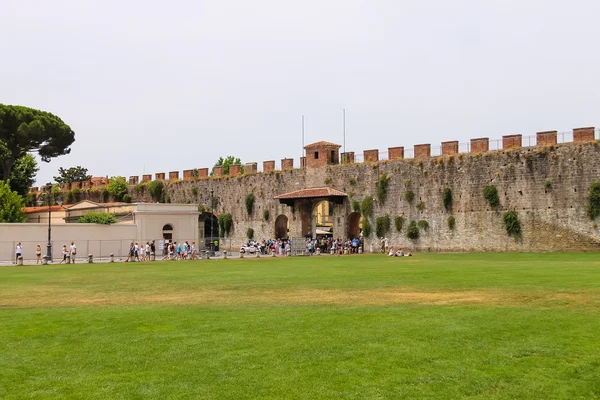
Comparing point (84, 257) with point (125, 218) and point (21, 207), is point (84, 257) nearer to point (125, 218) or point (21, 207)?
point (125, 218)

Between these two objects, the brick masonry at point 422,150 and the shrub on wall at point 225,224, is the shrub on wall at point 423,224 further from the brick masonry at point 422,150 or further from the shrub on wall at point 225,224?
the shrub on wall at point 225,224

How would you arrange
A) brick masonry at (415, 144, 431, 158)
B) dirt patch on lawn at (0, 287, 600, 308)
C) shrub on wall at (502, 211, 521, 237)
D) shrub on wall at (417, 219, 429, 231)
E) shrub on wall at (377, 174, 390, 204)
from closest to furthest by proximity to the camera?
dirt patch on lawn at (0, 287, 600, 308), shrub on wall at (502, 211, 521, 237), shrub on wall at (417, 219, 429, 231), brick masonry at (415, 144, 431, 158), shrub on wall at (377, 174, 390, 204)

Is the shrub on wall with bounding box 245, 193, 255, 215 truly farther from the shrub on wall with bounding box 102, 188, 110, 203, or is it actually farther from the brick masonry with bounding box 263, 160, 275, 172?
the shrub on wall with bounding box 102, 188, 110, 203

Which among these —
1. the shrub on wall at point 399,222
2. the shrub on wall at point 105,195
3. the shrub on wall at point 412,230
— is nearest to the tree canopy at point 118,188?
the shrub on wall at point 105,195

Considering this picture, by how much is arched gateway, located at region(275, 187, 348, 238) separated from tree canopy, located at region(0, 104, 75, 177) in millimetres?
21029

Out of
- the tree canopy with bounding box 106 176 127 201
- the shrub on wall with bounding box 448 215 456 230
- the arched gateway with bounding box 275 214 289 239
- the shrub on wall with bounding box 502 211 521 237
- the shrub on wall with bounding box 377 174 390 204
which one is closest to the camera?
the shrub on wall with bounding box 502 211 521 237

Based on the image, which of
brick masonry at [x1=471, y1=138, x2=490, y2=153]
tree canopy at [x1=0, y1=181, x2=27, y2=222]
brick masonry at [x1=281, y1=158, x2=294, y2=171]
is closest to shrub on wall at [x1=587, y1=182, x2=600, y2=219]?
brick masonry at [x1=471, y1=138, x2=490, y2=153]

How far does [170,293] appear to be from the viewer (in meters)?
18.8

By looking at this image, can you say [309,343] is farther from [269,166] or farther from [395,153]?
[269,166]

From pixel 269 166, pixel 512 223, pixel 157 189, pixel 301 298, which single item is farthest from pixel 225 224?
pixel 301 298

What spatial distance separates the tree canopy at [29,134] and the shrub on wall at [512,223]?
3656cm

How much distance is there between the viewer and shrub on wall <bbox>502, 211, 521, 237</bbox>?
134 ft

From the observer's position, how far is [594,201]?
38.1 meters

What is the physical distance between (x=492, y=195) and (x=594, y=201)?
18.4 feet
